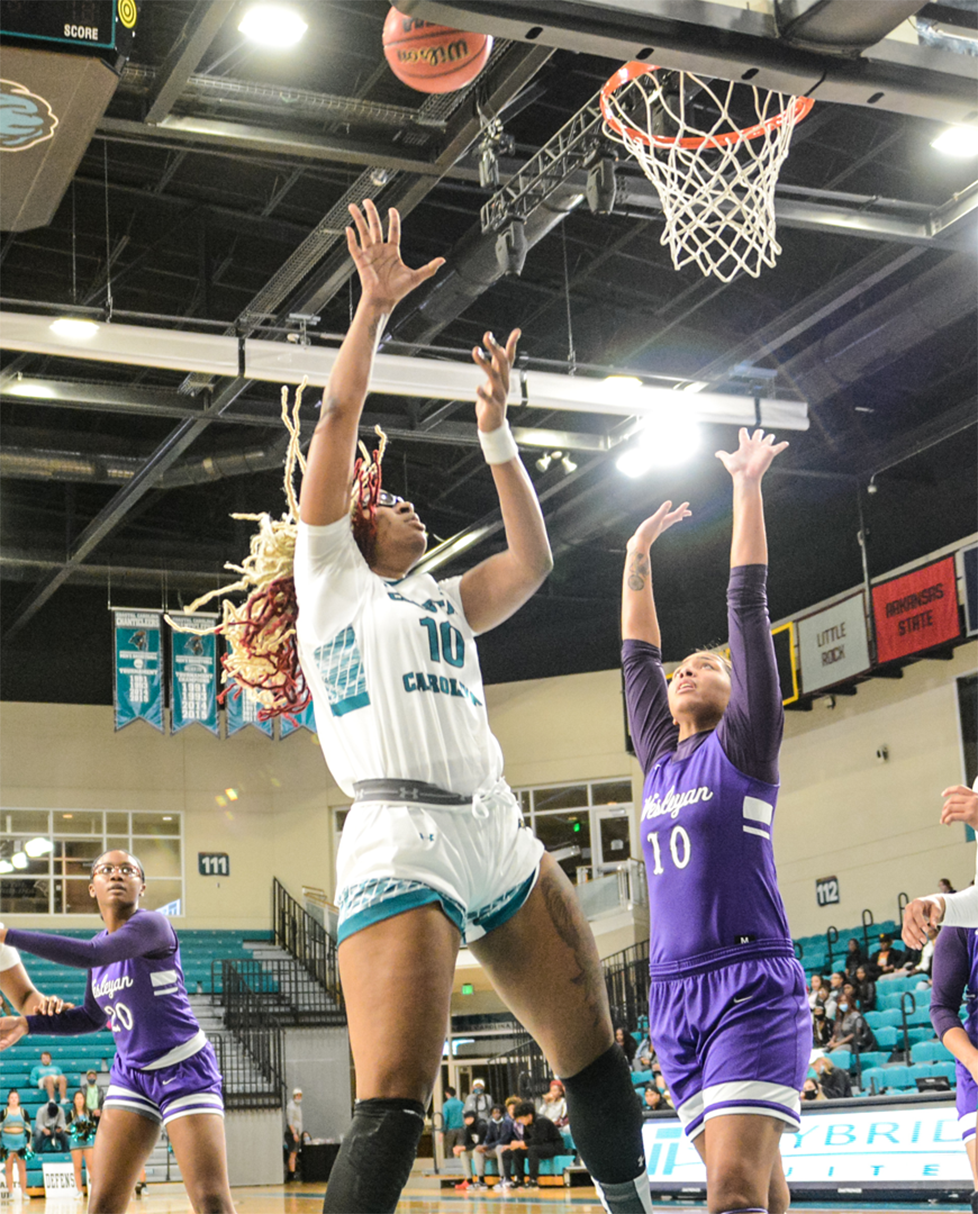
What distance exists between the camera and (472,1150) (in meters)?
20.0

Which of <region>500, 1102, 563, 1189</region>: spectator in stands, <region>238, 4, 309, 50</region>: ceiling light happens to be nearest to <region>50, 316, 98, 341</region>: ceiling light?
<region>238, 4, 309, 50</region>: ceiling light

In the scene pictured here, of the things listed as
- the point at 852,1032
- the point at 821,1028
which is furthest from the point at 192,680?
the point at 852,1032

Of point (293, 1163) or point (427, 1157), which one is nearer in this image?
point (293, 1163)

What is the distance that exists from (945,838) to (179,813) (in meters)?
15.0

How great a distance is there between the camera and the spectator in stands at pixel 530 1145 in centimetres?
1797

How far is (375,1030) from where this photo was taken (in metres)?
3.05

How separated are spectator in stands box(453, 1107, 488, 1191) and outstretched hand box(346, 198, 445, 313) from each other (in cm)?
1739

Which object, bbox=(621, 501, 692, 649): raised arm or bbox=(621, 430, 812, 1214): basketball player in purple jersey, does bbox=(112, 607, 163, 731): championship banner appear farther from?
bbox=(621, 430, 812, 1214): basketball player in purple jersey

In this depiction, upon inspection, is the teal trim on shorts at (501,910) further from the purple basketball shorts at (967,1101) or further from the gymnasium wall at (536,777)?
the gymnasium wall at (536,777)

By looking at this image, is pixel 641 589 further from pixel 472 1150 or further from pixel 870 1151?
pixel 472 1150

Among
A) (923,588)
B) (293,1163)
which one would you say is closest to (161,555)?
(293,1163)

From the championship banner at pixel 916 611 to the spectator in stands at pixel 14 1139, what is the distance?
13.0m

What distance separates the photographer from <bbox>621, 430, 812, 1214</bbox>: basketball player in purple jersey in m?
3.93

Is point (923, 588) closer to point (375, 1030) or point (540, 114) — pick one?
point (540, 114)
